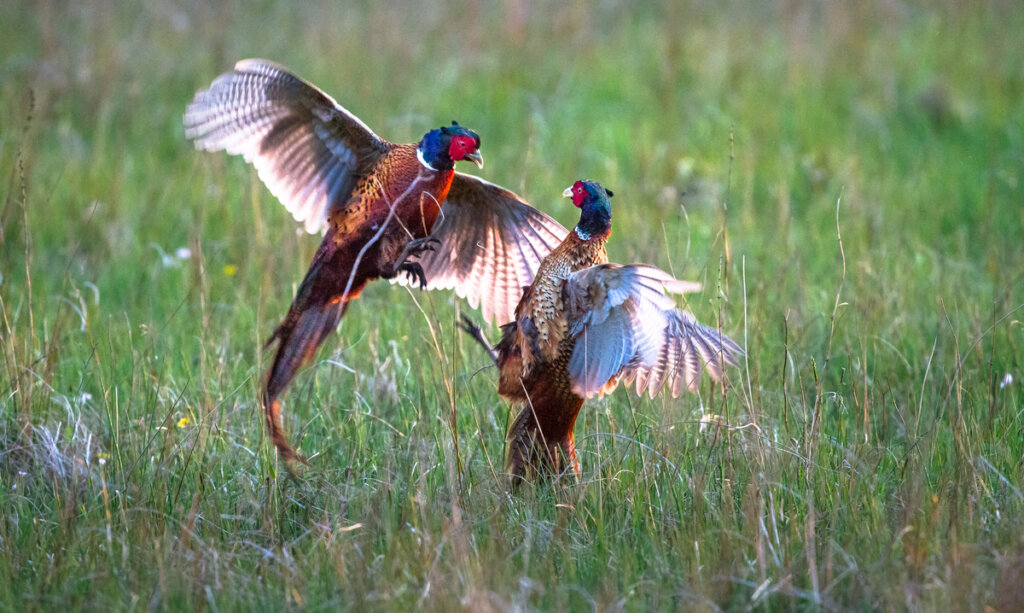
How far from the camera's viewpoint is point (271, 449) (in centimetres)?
345

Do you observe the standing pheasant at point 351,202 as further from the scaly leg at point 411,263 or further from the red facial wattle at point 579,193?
the red facial wattle at point 579,193

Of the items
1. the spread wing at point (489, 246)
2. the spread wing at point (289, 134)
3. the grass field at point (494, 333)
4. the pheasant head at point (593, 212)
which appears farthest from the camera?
the spread wing at point (489, 246)

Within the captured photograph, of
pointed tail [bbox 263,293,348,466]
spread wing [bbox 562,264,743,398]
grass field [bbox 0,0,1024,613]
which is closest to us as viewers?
grass field [bbox 0,0,1024,613]

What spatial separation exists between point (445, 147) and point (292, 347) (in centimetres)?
81

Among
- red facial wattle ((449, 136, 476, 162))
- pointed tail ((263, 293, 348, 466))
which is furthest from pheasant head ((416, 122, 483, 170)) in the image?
pointed tail ((263, 293, 348, 466))

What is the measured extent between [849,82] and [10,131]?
5.52 metres

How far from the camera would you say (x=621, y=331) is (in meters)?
3.05

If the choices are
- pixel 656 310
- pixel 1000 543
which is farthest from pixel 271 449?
pixel 1000 543

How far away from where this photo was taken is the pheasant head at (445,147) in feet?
11.1

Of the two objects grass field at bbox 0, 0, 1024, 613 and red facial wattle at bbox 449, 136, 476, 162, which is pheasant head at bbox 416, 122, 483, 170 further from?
grass field at bbox 0, 0, 1024, 613

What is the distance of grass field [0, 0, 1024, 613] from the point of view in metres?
2.71

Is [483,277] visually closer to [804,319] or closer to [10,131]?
[804,319]

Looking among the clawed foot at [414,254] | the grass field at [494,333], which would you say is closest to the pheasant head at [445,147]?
the clawed foot at [414,254]

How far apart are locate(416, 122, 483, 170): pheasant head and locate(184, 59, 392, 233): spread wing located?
0.27 meters
